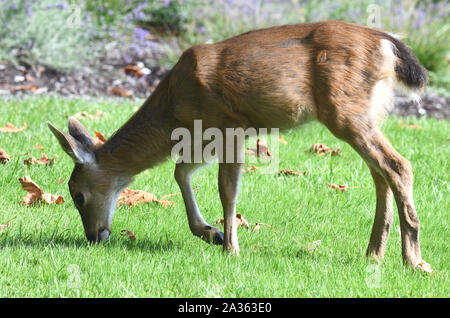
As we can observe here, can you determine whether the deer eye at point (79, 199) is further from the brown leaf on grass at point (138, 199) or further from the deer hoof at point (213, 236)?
the deer hoof at point (213, 236)

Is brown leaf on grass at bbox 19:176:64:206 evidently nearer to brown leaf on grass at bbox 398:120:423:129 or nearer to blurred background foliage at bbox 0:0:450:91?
blurred background foliage at bbox 0:0:450:91

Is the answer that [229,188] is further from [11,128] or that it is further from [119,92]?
[119,92]

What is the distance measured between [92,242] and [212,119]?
127cm

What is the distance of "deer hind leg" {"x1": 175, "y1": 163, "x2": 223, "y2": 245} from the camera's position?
5375 millimetres

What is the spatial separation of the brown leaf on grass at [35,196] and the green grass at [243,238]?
0.07 metres

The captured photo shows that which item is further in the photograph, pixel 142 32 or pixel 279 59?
pixel 142 32

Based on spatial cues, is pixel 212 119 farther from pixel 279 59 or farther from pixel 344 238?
pixel 344 238

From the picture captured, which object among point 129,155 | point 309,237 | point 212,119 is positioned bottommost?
point 309,237

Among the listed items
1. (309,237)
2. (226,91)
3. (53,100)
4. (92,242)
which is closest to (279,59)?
(226,91)

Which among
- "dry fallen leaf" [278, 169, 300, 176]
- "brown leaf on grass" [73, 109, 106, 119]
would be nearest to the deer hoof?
"dry fallen leaf" [278, 169, 300, 176]

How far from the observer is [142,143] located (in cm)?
553

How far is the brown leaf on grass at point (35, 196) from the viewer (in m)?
6.06

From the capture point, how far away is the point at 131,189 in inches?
255
